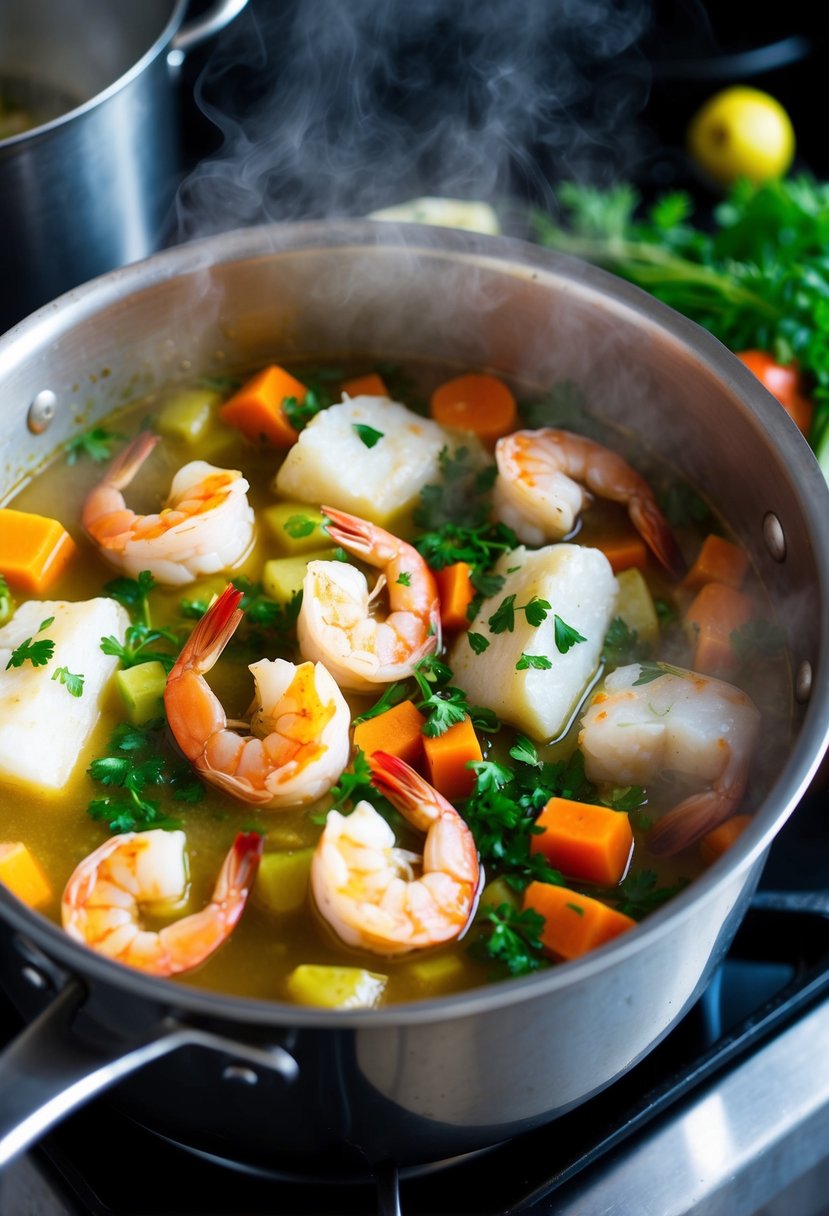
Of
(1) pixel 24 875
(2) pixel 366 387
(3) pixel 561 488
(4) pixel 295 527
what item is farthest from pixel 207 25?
(1) pixel 24 875

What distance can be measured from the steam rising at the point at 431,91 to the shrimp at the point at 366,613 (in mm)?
1269

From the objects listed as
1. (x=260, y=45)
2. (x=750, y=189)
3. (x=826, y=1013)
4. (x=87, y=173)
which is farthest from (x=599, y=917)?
(x=260, y=45)

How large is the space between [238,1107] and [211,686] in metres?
0.73

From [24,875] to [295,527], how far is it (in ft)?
2.48

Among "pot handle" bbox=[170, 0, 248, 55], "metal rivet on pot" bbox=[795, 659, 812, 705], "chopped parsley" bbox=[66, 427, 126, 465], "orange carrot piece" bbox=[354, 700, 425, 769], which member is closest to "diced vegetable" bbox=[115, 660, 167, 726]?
"orange carrot piece" bbox=[354, 700, 425, 769]

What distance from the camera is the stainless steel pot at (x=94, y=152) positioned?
224cm

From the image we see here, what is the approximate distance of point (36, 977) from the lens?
144 cm

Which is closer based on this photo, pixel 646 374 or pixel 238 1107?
pixel 238 1107

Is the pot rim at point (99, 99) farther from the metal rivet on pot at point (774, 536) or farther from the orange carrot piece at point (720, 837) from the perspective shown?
the orange carrot piece at point (720, 837)

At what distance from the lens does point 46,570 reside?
7.09ft

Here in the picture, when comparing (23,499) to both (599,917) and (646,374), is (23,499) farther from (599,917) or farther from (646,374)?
(599,917)

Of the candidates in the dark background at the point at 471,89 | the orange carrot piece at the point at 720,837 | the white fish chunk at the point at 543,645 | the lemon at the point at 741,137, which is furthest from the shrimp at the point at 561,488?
the lemon at the point at 741,137

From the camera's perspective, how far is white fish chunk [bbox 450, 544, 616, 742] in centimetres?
194

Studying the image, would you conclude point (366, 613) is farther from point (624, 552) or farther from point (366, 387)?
point (366, 387)
